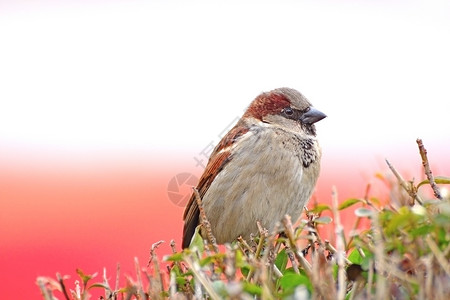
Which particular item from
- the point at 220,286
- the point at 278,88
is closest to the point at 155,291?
the point at 220,286

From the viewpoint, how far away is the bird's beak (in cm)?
275

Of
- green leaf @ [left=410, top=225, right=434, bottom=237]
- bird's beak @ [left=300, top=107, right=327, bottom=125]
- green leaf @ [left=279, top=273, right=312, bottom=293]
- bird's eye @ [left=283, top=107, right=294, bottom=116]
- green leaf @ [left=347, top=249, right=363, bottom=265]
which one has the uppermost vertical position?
green leaf @ [left=410, top=225, right=434, bottom=237]

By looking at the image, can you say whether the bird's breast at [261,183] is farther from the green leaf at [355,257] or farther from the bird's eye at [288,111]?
the green leaf at [355,257]

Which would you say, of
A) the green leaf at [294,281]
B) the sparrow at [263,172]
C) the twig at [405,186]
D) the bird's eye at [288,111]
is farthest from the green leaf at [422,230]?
the bird's eye at [288,111]

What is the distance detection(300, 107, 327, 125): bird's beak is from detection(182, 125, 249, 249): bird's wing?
22 cm

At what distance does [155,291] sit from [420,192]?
20.6 inches

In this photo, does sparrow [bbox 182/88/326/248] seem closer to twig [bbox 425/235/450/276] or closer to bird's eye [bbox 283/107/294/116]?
bird's eye [bbox 283/107/294/116]

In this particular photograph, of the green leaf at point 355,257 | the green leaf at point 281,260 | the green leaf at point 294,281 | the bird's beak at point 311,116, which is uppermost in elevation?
the bird's beak at point 311,116

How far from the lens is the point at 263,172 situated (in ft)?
8.48

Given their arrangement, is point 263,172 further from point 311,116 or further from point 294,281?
point 294,281

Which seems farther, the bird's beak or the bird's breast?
the bird's beak

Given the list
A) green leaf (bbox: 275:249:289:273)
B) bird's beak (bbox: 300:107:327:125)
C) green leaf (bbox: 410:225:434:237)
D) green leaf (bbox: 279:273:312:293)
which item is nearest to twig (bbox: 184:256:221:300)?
green leaf (bbox: 279:273:312:293)

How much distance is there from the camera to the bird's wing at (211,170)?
2689 mm

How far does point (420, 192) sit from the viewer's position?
127 cm
